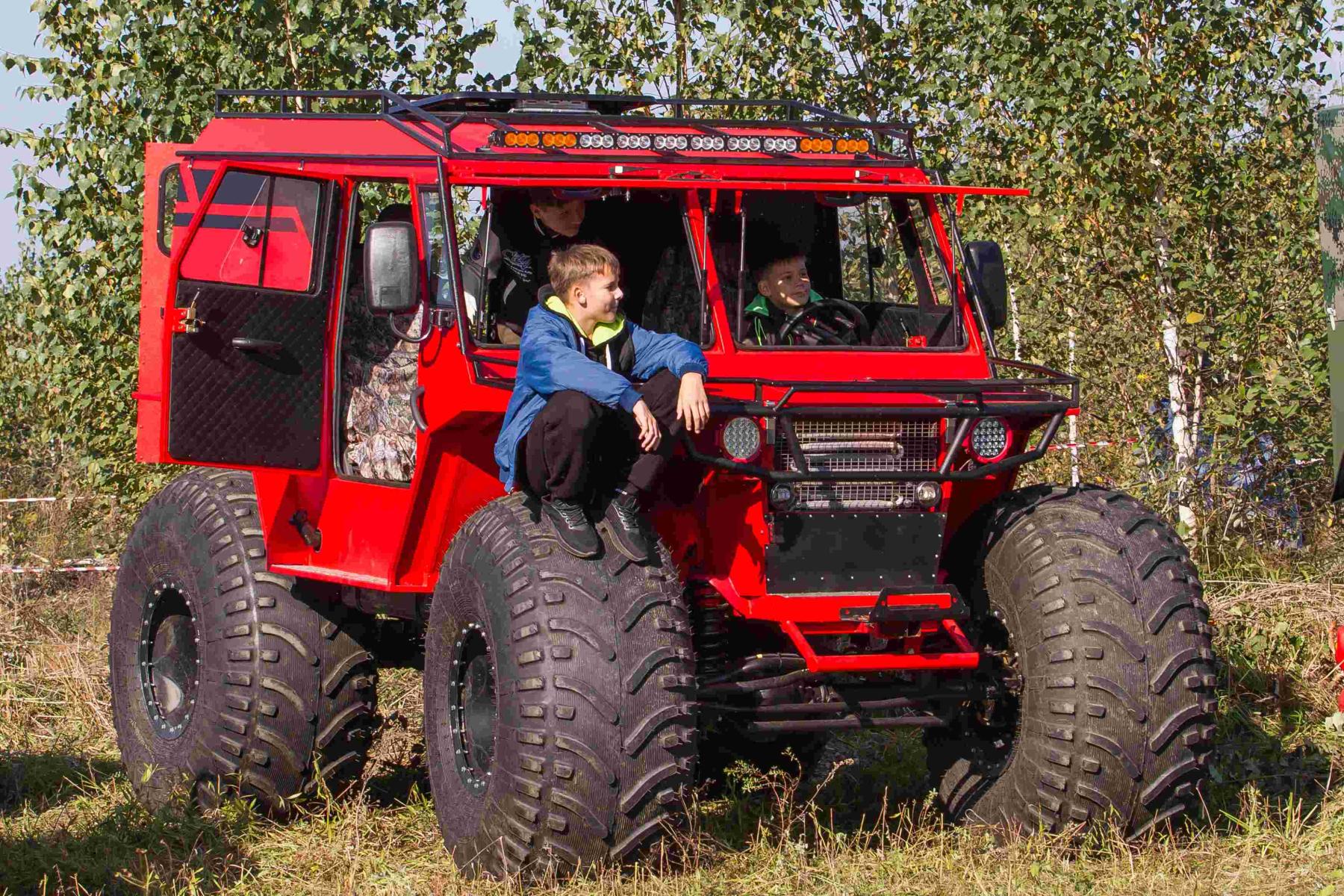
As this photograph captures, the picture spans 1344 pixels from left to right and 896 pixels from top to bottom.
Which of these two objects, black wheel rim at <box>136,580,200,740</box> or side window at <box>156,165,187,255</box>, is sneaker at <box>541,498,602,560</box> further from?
side window at <box>156,165,187,255</box>

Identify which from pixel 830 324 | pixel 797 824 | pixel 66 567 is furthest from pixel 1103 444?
pixel 66 567

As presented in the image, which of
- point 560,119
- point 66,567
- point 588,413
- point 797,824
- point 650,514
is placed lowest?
point 797,824

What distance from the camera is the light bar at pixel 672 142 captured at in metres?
6.46

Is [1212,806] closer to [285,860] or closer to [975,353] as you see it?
[975,353]

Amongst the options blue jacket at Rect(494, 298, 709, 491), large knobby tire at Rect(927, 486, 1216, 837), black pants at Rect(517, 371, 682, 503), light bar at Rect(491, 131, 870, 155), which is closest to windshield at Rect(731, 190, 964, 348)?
light bar at Rect(491, 131, 870, 155)

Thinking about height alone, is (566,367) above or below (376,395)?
above

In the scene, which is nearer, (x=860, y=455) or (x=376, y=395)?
(x=860, y=455)

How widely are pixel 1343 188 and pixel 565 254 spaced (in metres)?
4.30

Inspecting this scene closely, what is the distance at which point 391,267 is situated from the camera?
239 inches

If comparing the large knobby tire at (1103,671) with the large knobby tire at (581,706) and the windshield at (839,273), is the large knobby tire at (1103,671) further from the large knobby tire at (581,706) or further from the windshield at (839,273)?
the large knobby tire at (581,706)

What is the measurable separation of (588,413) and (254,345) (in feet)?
6.48

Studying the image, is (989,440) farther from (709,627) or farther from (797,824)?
(797,824)

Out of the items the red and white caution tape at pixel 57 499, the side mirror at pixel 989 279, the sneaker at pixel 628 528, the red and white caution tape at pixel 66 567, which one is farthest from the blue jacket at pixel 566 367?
the red and white caution tape at pixel 57 499

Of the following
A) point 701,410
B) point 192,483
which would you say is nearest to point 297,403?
point 192,483
